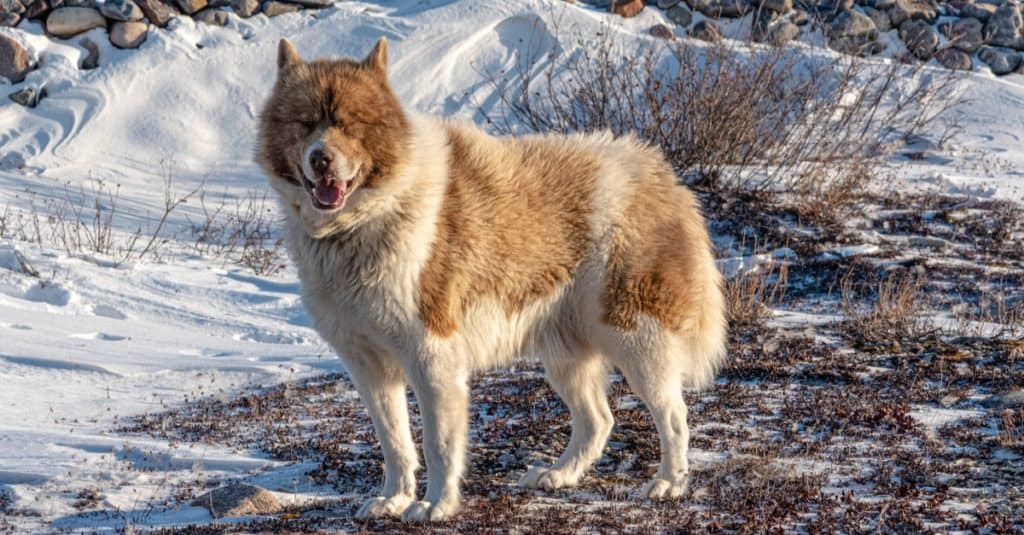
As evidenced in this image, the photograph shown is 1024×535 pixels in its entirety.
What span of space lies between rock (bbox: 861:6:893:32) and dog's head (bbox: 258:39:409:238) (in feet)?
46.5

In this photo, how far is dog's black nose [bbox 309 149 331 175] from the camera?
449 centimetres

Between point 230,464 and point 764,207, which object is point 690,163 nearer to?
point 764,207

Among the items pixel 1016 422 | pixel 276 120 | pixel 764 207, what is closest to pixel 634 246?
pixel 276 120

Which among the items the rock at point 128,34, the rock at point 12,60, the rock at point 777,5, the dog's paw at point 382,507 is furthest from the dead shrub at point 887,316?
the rock at point 12,60

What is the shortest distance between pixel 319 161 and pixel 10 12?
13.1m

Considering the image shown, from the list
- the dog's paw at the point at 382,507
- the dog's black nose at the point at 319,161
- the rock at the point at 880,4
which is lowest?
the rock at the point at 880,4

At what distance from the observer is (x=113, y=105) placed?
49.9 ft

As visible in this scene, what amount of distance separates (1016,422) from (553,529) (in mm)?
2811

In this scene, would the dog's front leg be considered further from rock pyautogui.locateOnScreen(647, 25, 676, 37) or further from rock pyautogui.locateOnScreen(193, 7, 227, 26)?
rock pyautogui.locateOnScreen(193, 7, 227, 26)

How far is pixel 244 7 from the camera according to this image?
16.5 metres

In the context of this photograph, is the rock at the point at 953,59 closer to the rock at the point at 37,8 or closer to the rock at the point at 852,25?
the rock at the point at 852,25

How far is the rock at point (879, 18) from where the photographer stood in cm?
1736

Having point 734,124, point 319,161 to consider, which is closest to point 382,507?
point 319,161

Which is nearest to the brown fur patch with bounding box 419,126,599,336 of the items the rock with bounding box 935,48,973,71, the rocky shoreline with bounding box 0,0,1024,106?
the rocky shoreline with bounding box 0,0,1024,106
